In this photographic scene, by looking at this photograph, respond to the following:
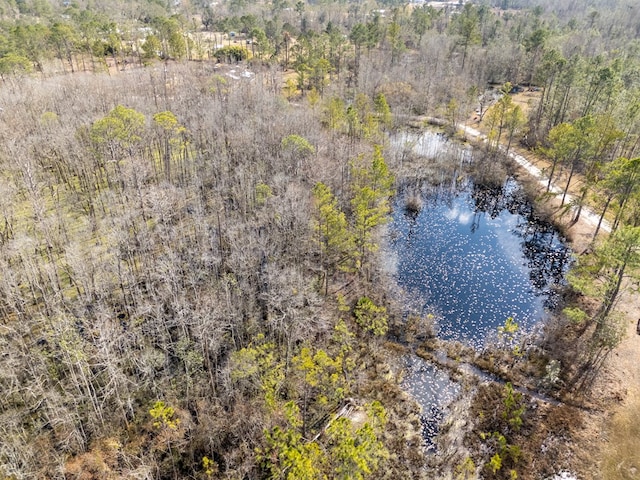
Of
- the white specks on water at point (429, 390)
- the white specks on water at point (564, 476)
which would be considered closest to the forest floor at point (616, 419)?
the white specks on water at point (564, 476)

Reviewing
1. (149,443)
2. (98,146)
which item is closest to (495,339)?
(149,443)

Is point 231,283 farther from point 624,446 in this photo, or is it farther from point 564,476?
point 624,446

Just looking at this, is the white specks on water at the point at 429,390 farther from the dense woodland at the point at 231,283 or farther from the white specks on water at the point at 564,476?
the white specks on water at the point at 564,476

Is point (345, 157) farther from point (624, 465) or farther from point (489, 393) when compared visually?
point (624, 465)

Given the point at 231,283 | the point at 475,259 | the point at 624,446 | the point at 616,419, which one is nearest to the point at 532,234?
the point at 475,259

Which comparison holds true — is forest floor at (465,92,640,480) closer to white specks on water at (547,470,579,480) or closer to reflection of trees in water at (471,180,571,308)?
white specks on water at (547,470,579,480)

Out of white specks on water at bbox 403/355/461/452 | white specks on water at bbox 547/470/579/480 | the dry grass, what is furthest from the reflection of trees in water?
white specks on water at bbox 547/470/579/480
